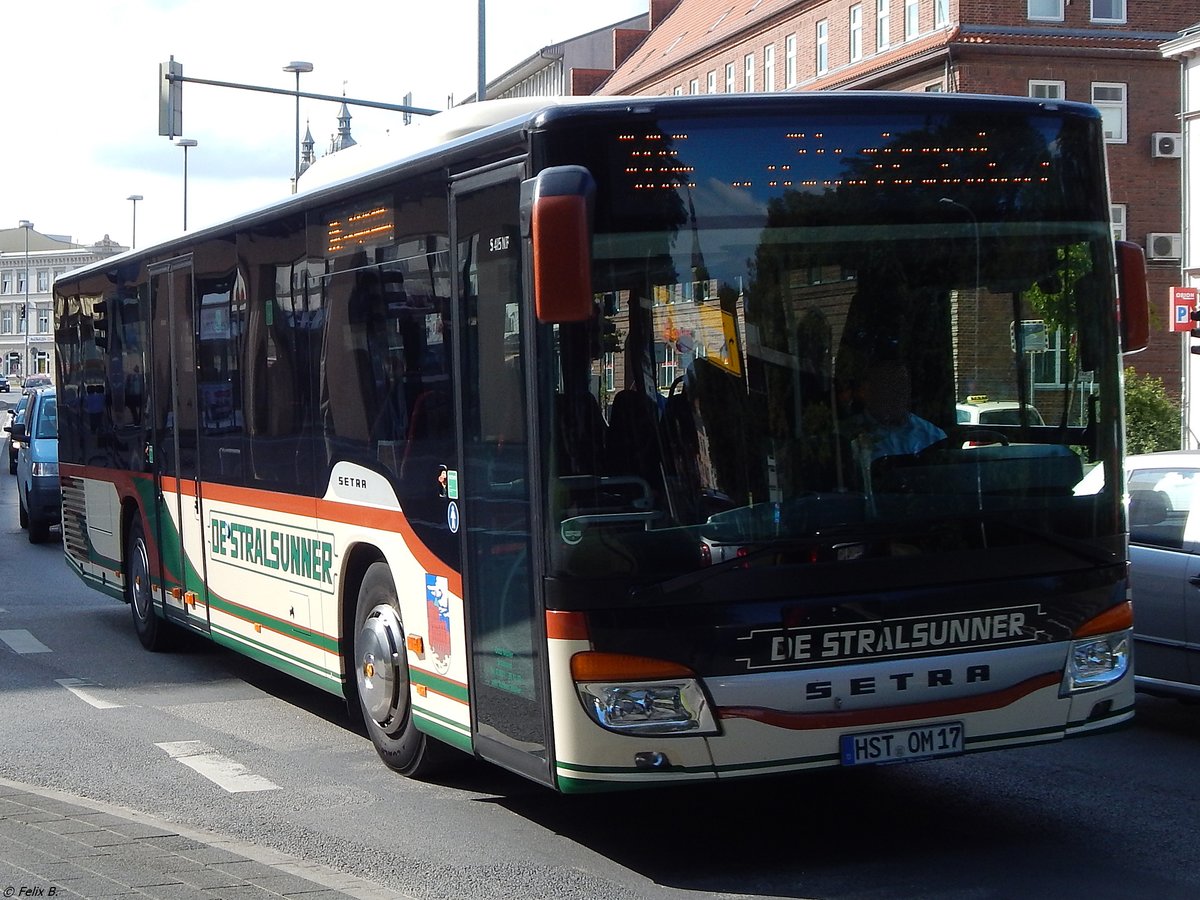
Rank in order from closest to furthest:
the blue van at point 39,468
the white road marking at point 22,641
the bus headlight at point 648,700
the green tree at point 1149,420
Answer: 1. the bus headlight at point 648,700
2. the white road marking at point 22,641
3. the blue van at point 39,468
4. the green tree at point 1149,420

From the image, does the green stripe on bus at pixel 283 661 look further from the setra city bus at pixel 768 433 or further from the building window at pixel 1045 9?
the building window at pixel 1045 9

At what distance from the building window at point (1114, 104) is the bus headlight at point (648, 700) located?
44.7 metres

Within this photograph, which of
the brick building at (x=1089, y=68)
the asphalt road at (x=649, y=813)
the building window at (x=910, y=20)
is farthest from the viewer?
the building window at (x=910, y=20)

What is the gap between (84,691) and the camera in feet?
36.4

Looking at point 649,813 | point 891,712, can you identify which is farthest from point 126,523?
point 891,712

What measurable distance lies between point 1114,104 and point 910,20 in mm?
6164

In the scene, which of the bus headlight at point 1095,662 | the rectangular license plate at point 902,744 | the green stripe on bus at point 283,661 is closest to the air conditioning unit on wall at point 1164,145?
the green stripe on bus at point 283,661

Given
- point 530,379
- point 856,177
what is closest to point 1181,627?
point 856,177

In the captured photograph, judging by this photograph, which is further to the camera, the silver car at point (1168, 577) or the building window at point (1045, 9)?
the building window at point (1045, 9)

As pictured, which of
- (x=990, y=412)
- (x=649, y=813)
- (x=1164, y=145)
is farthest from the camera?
(x=1164, y=145)

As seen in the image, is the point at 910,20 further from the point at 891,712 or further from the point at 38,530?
the point at 891,712

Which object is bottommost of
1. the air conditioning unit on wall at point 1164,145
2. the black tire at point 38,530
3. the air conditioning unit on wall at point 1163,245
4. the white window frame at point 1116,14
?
the black tire at point 38,530

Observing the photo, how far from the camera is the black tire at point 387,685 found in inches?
313

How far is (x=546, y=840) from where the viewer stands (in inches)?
274
